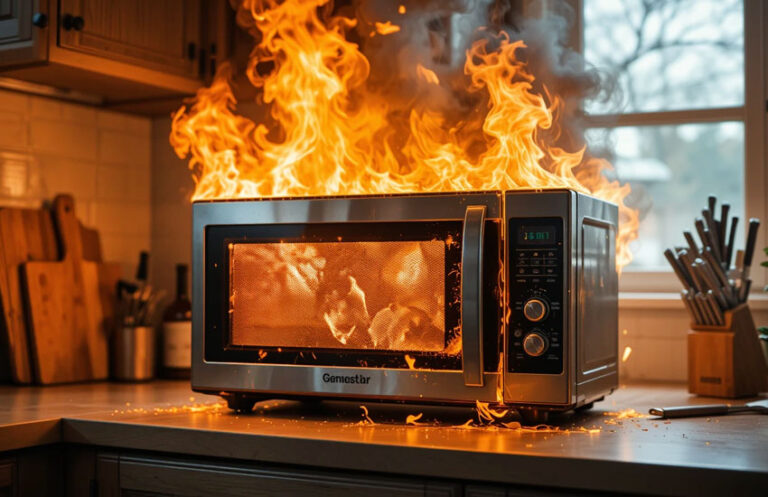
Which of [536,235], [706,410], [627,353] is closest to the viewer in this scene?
[536,235]

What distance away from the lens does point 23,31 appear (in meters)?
1.97

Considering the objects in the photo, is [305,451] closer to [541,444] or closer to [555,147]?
[541,444]

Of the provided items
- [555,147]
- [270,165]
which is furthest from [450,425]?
[270,165]

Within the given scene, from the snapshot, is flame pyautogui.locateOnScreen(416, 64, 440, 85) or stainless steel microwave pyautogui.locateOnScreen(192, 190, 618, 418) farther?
flame pyautogui.locateOnScreen(416, 64, 440, 85)

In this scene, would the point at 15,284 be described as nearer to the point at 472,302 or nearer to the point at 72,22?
the point at 72,22

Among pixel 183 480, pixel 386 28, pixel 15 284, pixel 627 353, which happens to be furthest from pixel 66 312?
pixel 627 353

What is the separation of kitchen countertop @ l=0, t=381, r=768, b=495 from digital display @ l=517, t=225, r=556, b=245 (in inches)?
11.2

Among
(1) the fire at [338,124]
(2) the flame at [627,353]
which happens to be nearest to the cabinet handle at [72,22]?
(1) the fire at [338,124]

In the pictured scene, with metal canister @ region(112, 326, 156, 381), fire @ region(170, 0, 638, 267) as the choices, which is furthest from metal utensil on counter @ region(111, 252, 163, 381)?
fire @ region(170, 0, 638, 267)

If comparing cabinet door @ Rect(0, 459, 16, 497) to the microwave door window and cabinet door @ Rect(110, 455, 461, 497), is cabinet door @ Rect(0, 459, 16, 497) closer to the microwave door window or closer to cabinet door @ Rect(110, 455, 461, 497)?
cabinet door @ Rect(110, 455, 461, 497)

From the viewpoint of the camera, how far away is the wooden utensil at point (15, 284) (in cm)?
209

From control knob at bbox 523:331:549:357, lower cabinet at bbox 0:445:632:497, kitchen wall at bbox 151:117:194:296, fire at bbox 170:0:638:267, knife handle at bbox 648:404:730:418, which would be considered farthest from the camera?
kitchen wall at bbox 151:117:194:296

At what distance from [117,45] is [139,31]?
0.08m

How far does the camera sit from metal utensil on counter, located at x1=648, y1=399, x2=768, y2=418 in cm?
151
